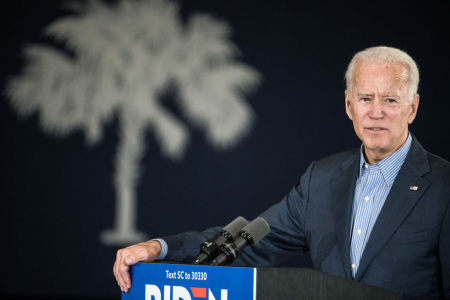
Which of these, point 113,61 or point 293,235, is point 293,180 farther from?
point 293,235

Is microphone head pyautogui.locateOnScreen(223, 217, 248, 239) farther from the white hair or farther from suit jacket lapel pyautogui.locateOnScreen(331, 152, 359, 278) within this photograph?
the white hair

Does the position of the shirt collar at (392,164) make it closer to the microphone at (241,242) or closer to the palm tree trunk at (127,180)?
the microphone at (241,242)

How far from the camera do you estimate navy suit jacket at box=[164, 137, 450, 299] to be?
4.91 feet

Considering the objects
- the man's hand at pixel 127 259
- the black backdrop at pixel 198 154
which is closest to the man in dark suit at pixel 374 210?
the man's hand at pixel 127 259

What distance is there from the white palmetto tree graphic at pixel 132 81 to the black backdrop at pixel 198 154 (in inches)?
4.0

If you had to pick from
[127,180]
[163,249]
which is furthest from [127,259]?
[127,180]

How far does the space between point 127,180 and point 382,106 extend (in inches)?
131

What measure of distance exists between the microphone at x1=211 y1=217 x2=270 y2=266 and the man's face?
592 mm

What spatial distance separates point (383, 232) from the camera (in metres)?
1.55

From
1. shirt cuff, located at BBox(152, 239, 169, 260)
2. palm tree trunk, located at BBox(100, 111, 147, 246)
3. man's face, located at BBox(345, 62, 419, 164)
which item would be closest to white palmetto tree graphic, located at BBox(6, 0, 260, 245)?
palm tree trunk, located at BBox(100, 111, 147, 246)

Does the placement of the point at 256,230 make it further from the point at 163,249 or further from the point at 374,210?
the point at 374,210

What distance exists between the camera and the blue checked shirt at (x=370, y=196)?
5.40ft

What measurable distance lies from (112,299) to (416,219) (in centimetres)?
363

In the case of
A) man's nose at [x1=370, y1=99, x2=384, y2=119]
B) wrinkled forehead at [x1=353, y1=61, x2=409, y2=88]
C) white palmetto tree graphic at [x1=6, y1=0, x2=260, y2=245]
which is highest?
white palmetto tree graphic at [x1=6, y1=0, x2=260, y2=245]
